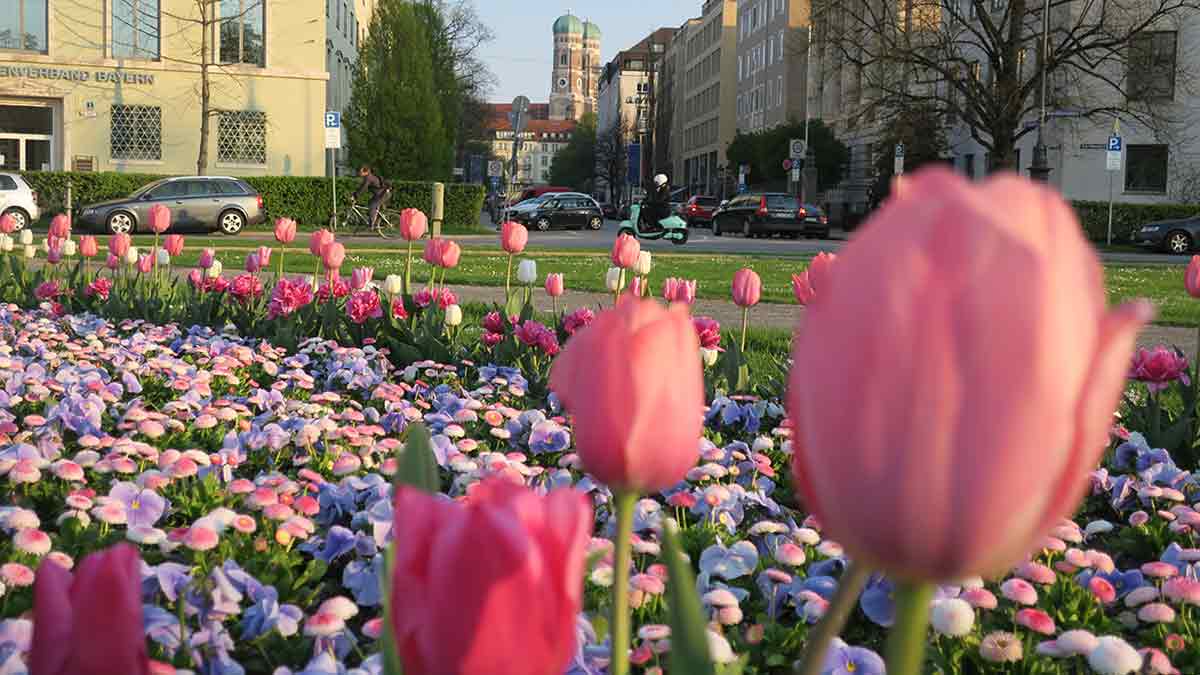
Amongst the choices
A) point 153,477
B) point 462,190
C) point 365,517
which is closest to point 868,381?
point 365,517

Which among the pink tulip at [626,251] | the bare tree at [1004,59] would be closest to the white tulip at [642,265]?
the pink tulip at [626,251]

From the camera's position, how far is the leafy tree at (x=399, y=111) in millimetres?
37406

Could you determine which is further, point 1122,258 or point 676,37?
point 676,37

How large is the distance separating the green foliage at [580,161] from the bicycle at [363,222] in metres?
90.3

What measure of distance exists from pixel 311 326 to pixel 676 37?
10899 centimetres

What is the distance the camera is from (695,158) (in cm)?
10225

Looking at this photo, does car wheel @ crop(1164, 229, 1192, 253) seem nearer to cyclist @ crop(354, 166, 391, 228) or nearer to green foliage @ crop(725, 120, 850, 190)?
cyclist @ crop(354, 166, 391, 228)

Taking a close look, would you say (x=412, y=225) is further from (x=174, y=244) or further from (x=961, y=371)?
(x=961, y=371)

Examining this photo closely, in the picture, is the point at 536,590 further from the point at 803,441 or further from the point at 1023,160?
the point at 1023,160

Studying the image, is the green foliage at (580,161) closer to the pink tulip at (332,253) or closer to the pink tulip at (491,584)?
the pink tulip at (332,253)

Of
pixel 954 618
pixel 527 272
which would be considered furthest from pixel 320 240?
pixel 954 618

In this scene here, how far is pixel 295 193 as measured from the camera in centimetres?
3170

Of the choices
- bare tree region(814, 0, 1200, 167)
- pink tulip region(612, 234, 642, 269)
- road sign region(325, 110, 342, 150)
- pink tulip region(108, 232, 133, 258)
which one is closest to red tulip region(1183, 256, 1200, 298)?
pink tulip region(612, 234, 642, 269)

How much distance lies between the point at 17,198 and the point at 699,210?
89.7 feet
